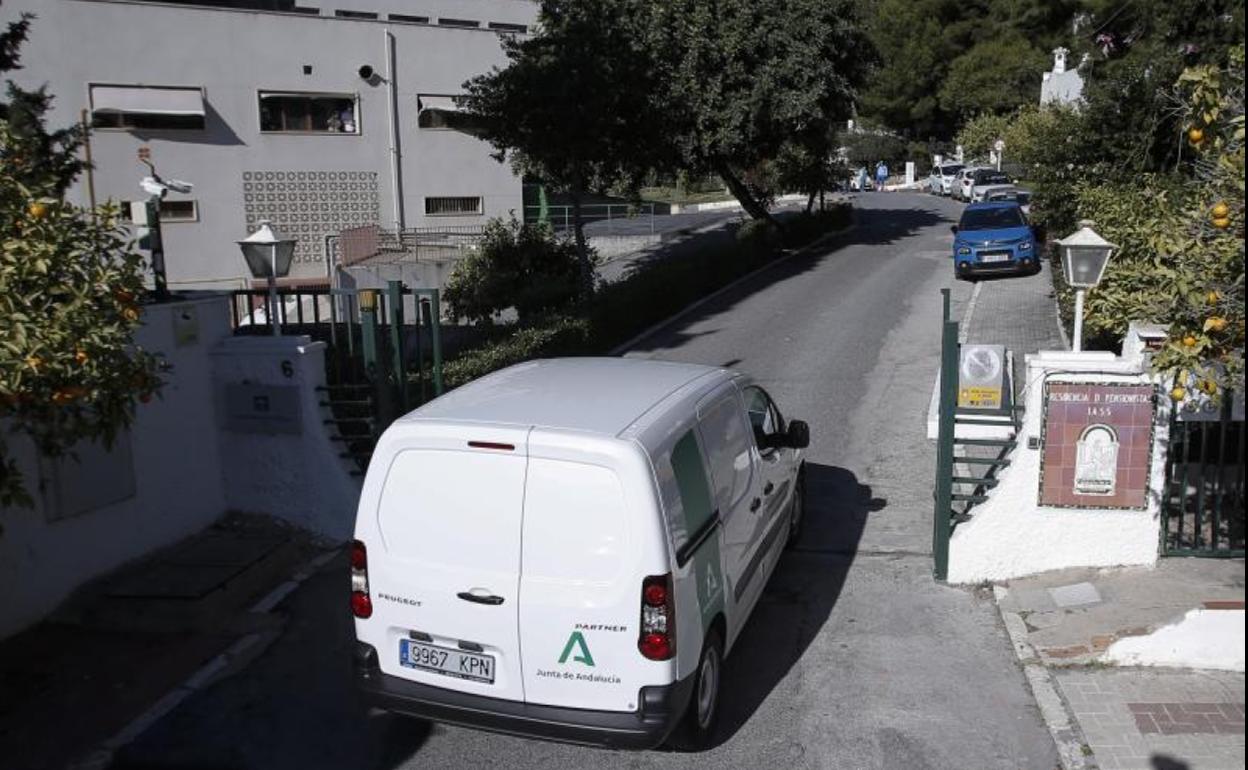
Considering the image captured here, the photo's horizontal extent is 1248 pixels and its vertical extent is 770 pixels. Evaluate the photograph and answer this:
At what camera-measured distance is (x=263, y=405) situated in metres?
9.09

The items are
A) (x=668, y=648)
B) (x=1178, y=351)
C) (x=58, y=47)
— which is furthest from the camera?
(x=58, y=47)

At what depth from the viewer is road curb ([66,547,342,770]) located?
6066 mm

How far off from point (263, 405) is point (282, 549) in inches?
47.6

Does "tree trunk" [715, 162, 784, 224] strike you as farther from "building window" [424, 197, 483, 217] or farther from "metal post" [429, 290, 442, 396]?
"metal post" [429, 290, 442, 396]

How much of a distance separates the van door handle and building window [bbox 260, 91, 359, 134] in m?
28.5

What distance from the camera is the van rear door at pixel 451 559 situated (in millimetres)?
5371

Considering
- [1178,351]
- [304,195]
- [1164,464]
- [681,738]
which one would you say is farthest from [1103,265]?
[304,195]

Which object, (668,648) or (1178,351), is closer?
(668,648)

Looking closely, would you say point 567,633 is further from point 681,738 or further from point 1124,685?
point 1124,685

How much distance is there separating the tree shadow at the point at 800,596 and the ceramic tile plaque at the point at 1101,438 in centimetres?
185

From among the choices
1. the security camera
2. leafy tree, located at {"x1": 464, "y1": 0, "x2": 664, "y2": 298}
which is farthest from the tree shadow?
leafy tree, located at {"x1": 464, "y1": 0, "x2": 664, "y2": 298}

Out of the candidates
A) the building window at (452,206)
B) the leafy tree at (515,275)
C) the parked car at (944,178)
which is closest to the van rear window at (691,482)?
the leafy tree at (515,275)

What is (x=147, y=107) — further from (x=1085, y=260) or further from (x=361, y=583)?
(x=361, y=583)

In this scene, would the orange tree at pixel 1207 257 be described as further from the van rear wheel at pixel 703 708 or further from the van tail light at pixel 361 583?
the van tail light at pixel 361 583
